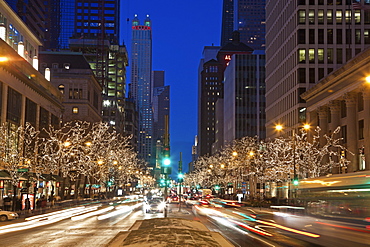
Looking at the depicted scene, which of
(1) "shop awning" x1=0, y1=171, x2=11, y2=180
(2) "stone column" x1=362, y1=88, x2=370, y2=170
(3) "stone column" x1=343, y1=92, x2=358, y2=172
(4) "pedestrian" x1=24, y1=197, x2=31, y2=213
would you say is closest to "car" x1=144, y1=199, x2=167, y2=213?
(4) "pedestrian" x1=24, y1=197, x2=31, y2=213

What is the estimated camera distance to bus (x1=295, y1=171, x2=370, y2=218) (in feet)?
82.2

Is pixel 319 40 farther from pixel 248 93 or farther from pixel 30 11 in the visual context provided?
pixel 30 11

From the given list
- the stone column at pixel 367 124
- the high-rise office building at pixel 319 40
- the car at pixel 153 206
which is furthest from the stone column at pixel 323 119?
the car at pixel 153 206

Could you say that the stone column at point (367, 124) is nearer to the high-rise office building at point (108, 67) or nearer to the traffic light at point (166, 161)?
the traffic light at point (166, 161)

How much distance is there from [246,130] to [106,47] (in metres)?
61.4

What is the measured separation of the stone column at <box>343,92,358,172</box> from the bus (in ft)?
122

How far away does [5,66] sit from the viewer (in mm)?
62781

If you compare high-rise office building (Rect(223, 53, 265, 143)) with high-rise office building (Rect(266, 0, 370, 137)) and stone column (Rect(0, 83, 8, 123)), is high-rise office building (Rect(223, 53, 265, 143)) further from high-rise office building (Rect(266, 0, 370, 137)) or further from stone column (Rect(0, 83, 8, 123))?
stone column (Rect(0, 83, 8, 123))

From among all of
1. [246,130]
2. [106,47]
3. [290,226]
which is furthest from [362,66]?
[106,47]

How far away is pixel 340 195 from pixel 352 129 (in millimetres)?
45830

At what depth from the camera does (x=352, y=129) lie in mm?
71188

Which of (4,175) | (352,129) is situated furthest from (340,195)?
(352,129)

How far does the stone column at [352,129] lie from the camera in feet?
233

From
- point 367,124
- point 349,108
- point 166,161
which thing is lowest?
point 166,161
